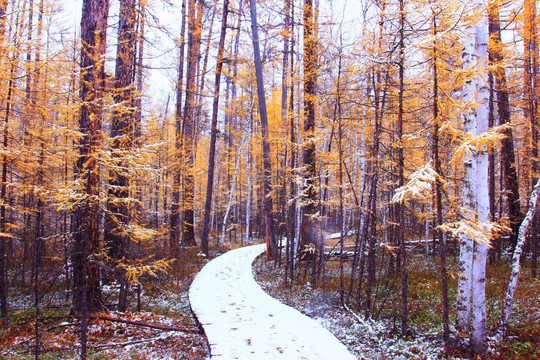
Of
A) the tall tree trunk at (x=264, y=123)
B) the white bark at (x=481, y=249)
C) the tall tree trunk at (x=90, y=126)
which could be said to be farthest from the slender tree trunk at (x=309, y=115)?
the tall tree trunk at (x=90, y=126)

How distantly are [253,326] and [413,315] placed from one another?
13.3 feet

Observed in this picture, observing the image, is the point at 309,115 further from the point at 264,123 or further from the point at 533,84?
the point at 533,84

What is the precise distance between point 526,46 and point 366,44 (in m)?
10.9

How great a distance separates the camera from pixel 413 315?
708cm

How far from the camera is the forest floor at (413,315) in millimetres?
5438

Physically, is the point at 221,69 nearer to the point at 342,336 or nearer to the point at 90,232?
the point at 90,232

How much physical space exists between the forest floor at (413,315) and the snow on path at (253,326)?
2.02ft

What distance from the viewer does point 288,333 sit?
240 inches

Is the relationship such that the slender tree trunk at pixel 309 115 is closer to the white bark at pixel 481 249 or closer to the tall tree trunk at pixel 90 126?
the white bark at pixel 481 249

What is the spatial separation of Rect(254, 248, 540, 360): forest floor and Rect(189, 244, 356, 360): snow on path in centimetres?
62

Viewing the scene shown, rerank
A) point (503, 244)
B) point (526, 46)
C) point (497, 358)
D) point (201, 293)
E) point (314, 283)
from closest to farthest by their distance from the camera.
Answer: point (497, 358), point (201, 293), point (314, 283), point (526, 46), point (503, 244)

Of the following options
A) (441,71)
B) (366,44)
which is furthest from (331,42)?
(441,71)

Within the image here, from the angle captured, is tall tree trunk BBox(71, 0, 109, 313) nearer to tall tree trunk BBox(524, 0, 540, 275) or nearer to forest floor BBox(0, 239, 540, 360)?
Result: forest floor BBox(0, 239, 540, 360)

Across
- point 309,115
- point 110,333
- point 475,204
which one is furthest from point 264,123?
point 110,333
